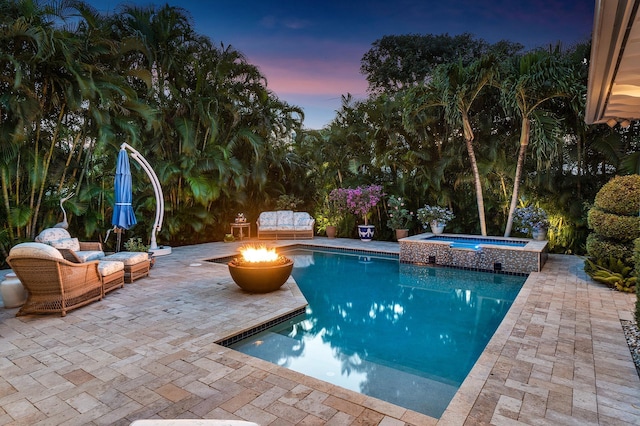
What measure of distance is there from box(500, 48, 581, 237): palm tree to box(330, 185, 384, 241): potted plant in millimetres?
4199

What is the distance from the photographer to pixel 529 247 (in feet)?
25.5

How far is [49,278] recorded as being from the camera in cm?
443

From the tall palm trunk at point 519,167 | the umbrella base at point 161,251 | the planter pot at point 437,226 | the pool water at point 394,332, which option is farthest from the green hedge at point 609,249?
the umbrella base at point 161,251

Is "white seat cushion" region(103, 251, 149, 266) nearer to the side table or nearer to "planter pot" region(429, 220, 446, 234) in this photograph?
the side table

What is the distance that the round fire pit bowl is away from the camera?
5.45 metres

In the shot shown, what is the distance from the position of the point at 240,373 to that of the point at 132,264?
4.21m

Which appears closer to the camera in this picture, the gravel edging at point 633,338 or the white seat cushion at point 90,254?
the gravel edging at point 633,338

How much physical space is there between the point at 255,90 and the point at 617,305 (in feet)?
34.4

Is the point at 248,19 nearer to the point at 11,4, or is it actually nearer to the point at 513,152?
the point at 11,4

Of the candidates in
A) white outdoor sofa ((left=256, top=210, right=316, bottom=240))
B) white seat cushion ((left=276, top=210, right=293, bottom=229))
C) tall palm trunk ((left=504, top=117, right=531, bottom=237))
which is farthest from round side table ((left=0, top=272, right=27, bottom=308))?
tall palm trunk ((left=504, top=117, right=531, bottom=237))

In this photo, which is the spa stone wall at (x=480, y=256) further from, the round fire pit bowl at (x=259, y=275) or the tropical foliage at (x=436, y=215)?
the round fire pit bowl at (x=259, y=275)

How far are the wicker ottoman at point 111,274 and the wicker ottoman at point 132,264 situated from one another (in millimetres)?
389

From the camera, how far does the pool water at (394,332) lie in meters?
3.34

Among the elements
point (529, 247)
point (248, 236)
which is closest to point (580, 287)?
point (529, 247)
